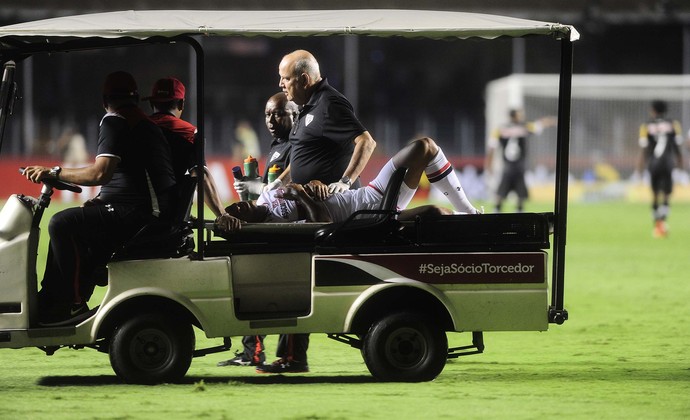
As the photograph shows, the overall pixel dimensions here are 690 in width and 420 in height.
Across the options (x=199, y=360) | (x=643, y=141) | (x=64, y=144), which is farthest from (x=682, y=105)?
(x=199, y=360)

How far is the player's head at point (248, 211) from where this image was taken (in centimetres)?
747

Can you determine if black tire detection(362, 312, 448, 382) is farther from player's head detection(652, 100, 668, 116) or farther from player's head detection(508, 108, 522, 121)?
player's head detection(508, 108, 522, 121)

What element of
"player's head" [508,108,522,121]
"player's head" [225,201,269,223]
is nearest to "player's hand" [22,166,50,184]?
"player's head" [225,201,269,223]

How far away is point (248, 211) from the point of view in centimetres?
757

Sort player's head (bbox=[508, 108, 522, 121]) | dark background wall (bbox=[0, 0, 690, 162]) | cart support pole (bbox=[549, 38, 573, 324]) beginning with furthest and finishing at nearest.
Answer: dark background wall (bbox=[0, 0, 690, 162]) → player's head (bbox=[508, 108, 522, 121]) → cart support pole (bbox=[549, 38, 573, 324])

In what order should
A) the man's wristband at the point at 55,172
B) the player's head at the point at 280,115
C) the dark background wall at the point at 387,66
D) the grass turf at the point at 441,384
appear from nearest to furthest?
the grass turf at the point at 441,384
the man's wristband at the point at 55,172
the player's head at the point at 280,115
the dark background wall at the point at 387,66

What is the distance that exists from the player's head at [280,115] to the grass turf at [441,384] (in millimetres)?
1506

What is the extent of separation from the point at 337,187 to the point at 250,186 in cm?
96

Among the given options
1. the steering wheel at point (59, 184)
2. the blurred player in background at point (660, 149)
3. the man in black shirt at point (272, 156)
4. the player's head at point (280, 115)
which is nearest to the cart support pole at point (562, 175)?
the man in black shirt at point (272, 156)

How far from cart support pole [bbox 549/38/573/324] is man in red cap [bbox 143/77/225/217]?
74.0 inches

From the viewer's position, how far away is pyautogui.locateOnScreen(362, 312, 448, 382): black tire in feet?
23.6

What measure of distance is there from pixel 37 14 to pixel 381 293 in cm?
2857

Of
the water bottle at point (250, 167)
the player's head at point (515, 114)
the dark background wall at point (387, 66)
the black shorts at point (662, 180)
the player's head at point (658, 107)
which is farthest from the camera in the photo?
the dark background wall at point (387, 66)

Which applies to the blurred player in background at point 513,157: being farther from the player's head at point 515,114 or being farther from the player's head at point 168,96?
the player's head at point 168,96
